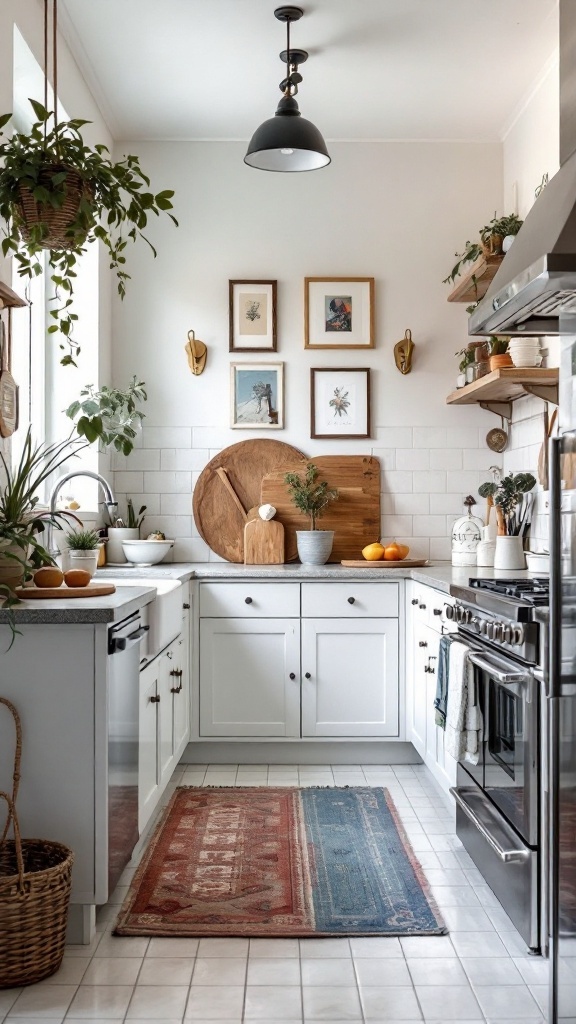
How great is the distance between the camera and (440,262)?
481 cm

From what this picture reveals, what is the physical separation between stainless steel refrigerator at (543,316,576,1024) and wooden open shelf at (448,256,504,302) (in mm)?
2209

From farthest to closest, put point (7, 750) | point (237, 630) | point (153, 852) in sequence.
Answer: point (237, 630) < point (153, 852) < point (7, 750)

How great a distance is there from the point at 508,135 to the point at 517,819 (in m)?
3.46

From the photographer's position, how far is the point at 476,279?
14.0 ft

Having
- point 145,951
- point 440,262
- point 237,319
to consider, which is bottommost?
point 145,951

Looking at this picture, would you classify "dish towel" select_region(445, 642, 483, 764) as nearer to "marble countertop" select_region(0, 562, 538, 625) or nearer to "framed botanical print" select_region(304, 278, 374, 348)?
"marble countertop" select_region(0, 562, 538, 625)

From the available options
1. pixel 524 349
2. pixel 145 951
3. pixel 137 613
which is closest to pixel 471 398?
pixel 524 349

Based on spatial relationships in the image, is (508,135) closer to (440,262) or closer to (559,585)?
(440,262)

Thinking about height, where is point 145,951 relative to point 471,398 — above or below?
below

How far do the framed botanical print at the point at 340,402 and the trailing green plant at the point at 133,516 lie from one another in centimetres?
94

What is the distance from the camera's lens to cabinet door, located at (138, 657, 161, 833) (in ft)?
9.70

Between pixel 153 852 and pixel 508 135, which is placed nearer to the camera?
pixel 153 852

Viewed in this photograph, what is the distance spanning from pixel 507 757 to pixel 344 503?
232 cm

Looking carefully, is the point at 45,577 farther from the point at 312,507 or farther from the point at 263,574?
the point at 312,507
